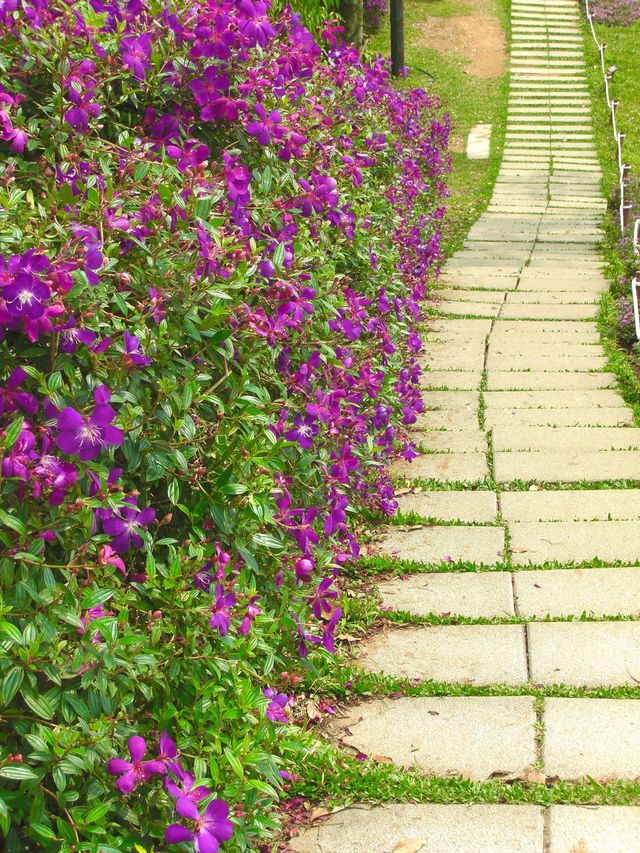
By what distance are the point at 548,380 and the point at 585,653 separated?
3.04 m

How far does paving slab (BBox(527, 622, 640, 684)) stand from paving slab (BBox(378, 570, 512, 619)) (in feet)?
0.67

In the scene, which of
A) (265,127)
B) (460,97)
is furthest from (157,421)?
(460,97)

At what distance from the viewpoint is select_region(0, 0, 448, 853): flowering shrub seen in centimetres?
190

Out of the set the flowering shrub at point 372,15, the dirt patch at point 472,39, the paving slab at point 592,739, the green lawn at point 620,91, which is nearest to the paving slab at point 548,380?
the paving slab at point 592,739

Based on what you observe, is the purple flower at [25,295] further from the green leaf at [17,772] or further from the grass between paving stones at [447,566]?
the grass between paving stones at [447,566]

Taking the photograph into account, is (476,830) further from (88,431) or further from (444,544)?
(444,544)

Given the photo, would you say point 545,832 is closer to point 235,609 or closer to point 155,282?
point 235,609

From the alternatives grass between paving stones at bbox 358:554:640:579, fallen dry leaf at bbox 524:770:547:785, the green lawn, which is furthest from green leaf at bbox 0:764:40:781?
the green lawn

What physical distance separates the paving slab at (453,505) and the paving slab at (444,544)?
0.10 meters

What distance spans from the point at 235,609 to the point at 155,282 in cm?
80

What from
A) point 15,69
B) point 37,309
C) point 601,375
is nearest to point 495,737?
point 37,309

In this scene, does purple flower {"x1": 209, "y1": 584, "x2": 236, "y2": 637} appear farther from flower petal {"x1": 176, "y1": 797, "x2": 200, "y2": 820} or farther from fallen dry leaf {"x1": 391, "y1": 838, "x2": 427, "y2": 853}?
fallen dry leaf {"x1": 391, "y1": 838, "x2": 427, "y2": 853}

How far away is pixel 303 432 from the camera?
297 cm

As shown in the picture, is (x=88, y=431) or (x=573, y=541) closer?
(x=88, y=431)
